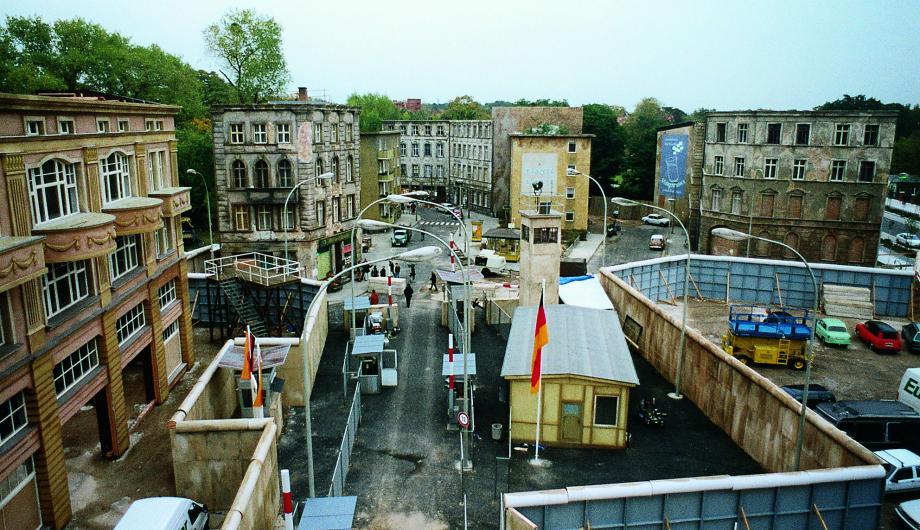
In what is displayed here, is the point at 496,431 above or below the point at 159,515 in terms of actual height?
below

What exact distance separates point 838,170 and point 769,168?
A: 5184 mm

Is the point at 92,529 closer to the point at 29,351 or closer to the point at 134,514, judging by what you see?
the point at 134,514

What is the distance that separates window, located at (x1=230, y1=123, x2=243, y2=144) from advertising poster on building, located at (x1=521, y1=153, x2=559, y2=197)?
1267 inches

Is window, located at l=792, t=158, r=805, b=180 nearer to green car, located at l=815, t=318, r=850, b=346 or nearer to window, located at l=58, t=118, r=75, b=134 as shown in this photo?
green car, located at l=815, t=318, r=850, b=346

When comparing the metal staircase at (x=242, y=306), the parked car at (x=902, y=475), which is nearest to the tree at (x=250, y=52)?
the metal staircase at (x=242, y=306)

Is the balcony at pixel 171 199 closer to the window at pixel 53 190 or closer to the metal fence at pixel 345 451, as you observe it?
the window at pixel 53 190

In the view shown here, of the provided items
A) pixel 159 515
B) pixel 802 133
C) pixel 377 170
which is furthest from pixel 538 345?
pixel 377 170

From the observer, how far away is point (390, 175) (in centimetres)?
7856

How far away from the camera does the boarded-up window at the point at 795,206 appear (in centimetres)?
5500

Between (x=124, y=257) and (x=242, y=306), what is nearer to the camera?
(x=124, y=257)

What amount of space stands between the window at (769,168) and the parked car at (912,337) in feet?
76.5

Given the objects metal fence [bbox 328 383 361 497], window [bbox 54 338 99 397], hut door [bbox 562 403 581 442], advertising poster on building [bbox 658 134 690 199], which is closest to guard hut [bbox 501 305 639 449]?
hut door [bbox 562 403 581 442]

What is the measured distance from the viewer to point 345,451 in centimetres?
2059

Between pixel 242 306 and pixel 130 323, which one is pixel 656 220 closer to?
pixel 242 306
